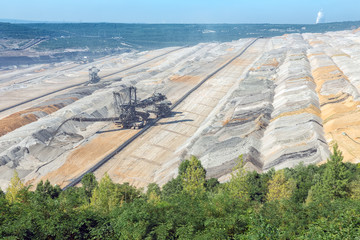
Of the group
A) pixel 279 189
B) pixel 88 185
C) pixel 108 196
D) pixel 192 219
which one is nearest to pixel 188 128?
pixel 88 185

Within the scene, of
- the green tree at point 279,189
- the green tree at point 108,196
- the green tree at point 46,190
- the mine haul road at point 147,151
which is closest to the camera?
the green tree at point 108,196

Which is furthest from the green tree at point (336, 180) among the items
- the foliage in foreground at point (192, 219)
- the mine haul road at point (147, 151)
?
the mine haul road at point (147, 151)

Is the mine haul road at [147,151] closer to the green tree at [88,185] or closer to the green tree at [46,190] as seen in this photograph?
the green tree at [46,190]

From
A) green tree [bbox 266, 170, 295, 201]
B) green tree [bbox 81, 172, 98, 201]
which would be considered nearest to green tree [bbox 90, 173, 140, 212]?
green tree [bbox 81, 172, 98, 201]

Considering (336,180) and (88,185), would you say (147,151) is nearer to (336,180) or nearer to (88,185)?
(88,185)

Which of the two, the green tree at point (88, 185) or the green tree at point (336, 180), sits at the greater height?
the green tree at point (336, 180)

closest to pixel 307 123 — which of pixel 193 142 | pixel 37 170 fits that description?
pixel 193 142

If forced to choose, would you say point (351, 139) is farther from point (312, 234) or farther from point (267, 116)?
point (312, 234)
